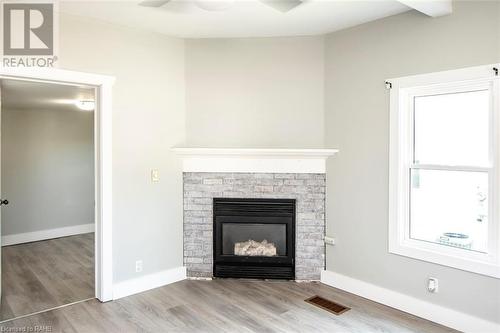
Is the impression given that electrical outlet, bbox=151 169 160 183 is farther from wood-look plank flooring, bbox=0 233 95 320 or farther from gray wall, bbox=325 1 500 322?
gray wall, bbox=325 1 500 322

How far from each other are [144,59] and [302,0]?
1.72m

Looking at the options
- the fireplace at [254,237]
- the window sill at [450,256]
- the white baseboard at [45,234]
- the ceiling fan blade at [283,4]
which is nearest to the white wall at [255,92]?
the fireplace at [254,237]

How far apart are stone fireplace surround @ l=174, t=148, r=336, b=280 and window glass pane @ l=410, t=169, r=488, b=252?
3.10 feet

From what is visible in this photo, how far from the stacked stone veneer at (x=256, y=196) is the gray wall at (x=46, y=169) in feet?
11.5

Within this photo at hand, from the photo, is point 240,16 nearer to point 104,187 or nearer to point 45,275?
point 104,187

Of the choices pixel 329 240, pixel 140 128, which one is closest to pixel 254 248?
pixel 329 240

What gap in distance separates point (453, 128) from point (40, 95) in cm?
483

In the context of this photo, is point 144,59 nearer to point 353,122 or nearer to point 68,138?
point 353,122

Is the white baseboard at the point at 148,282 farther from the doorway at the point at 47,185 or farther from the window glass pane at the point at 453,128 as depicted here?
the window glass pane at the point at 453,128

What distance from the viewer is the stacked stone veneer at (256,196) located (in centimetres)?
397

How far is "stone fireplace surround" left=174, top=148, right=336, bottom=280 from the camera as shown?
3.95 m

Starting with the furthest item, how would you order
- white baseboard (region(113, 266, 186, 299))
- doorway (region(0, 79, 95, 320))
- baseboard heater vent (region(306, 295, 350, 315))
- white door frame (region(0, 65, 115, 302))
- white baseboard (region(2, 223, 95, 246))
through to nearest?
white baseboard (region(2, 223, 95, 246)) < doorway (region(0, 79, 95, 320)) < white baseboard (region(113, 266, 186, 299)) < white door frame (region(0, 65, 115, 302)) < baseboard heater vent (region(306, 295, 350, 315))

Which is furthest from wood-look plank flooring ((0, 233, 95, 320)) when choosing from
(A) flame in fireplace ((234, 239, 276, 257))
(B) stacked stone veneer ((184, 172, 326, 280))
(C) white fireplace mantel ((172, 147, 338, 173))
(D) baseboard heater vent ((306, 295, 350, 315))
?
(D) baseboard heater vent ((306, 295, 350, 315))

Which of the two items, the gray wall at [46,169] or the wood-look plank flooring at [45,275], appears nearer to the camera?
the wood-look plank flooring at [45,275]
